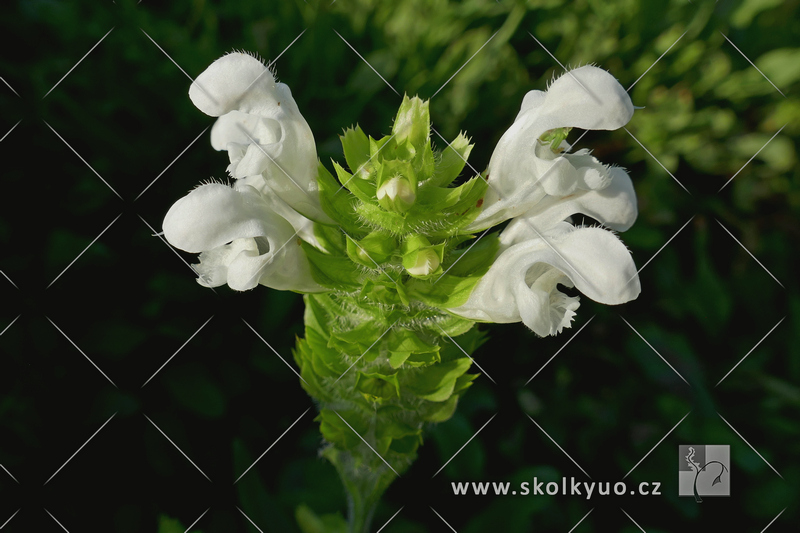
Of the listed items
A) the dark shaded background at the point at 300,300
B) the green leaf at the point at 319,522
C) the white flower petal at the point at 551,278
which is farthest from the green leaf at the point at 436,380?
the dark shaded background at the point at 300,300

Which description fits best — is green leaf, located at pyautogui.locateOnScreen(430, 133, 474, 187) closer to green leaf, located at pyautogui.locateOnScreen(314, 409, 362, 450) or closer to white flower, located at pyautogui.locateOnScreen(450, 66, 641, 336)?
white flower, located at pyautogui.locateOnScreen(450, 66, 641, 336)

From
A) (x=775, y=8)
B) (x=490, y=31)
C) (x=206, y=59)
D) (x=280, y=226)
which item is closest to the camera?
(x=280, y=226)

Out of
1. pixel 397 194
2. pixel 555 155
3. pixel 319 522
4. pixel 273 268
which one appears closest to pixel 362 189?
pixel 397 194

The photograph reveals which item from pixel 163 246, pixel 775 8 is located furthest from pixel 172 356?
pixel 775 8

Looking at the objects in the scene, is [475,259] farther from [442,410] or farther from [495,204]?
[442,410]

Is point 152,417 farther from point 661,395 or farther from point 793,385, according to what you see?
point 793,385

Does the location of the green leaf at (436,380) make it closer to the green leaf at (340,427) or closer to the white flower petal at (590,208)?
the green leaf at (340,427)

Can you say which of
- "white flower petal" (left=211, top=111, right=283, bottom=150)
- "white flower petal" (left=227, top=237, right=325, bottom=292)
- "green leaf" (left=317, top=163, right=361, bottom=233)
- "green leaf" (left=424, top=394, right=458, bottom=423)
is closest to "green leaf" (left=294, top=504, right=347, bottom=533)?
"green leaf" (left=424, top=394, right=458, bottom=423)
